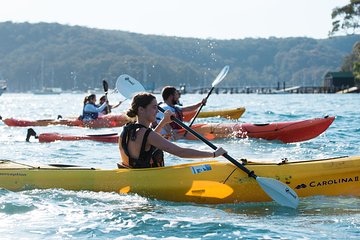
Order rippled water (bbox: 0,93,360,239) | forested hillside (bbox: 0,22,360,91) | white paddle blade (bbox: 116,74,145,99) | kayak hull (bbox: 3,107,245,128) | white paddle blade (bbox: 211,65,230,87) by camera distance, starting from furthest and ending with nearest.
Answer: forested hillside (bbox: 0,22,360,91)
kayak hull (bbox: 3,107,245,128)
white paddle blade (bbox: 211,65,230,87)
white paddle blade (bbox: 116,74,145,99)
rippled water (bbox: 0,93,360,239)

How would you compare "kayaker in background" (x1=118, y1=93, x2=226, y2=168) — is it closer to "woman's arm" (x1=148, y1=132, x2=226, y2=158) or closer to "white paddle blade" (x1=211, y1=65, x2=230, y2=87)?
"woman's arm" (x1=148, y1=132, x2=226, y2=158)

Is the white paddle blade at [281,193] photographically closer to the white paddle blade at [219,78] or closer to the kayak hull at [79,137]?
the white paddle blade at [219,78]

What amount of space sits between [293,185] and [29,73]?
144174mm

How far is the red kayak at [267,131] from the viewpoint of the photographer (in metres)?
12.5

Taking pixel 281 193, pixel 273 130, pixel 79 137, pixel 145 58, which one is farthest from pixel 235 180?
pixel 145 58

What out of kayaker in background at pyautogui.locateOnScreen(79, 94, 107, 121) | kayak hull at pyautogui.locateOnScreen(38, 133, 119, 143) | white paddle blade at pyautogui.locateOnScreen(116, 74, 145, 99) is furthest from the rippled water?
kayaker in background at pyautogui.locateOnScreen(79, 94, 107, 121)

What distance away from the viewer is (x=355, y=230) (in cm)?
570

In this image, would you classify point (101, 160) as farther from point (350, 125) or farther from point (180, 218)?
point (350, 125)

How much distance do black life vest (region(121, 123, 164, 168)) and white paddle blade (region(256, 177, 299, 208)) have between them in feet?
3.72

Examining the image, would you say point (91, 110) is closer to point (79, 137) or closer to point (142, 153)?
point (79, 137)

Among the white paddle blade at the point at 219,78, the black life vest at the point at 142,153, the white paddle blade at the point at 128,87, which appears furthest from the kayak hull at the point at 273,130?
the black life vest at the point at 142,153

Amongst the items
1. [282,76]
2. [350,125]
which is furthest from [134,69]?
[350,125]

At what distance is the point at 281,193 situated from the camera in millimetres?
6641

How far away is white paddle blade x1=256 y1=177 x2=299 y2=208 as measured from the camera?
6641 mm
